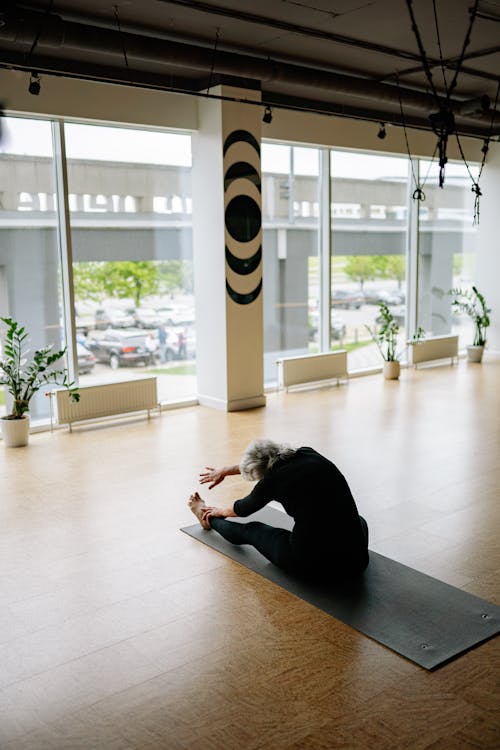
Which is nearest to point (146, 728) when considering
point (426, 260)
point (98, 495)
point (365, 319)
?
point (98, 495)

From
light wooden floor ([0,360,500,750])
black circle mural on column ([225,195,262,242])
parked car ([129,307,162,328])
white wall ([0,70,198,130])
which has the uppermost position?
white wall ([0,70,198,130])

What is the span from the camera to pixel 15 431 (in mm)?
7609

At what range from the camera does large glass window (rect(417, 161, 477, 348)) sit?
41.5 ft

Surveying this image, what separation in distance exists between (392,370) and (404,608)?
7469 millimetres

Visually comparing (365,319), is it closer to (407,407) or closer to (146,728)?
(407,407)

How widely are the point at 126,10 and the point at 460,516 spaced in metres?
5.33

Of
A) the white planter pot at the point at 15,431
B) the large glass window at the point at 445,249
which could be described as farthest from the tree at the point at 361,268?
the white planter pot at the point at 15,431

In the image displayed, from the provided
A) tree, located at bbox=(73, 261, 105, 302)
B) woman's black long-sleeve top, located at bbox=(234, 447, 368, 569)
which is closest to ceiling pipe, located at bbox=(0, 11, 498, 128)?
tree, located at bbox=(73, 261, 105, 302)

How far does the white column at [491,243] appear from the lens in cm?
1296

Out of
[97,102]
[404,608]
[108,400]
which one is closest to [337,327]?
[108,400]

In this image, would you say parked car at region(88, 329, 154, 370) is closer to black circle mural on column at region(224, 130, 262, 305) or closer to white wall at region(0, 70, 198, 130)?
black circle mural on column at region(224, 130, 262, 305)

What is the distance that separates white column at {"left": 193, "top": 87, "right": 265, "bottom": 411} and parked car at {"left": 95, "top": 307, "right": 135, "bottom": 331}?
3.17 ft

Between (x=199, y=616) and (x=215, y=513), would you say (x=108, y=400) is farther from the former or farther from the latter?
(x=199, y=616)

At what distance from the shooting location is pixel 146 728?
310cm
